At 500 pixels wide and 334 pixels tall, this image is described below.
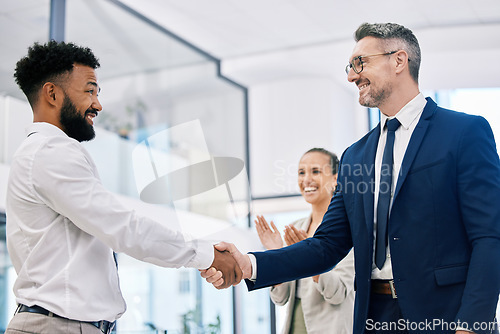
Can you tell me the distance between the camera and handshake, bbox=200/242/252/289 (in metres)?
2.10

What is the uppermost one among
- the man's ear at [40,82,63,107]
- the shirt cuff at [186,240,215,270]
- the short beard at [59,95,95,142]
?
the man's ear at [40,82,63,107]

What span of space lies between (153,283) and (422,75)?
3737 mm

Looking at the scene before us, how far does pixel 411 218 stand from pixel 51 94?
3.90 ft

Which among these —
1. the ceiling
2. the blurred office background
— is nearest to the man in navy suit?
the blurred office background

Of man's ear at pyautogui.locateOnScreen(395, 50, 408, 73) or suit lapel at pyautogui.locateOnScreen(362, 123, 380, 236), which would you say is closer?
suit lapel at pyautogui.locateOnScreen(362, 123, 380, 236)

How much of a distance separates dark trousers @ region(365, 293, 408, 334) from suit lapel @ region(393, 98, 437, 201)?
30 cm

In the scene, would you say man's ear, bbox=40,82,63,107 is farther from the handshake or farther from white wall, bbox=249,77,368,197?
white wall, bbox=249,77,368,197

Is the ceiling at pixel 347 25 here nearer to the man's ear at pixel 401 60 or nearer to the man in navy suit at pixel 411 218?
the man's ear at pixel 401 60

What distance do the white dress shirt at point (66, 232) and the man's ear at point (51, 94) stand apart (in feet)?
0.50

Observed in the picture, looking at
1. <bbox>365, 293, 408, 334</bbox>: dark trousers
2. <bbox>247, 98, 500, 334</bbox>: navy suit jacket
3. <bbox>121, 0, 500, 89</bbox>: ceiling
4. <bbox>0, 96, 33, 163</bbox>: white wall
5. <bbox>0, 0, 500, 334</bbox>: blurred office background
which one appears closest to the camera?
<bbox>247, 98, 500, 334</bbox>: navy suit jacket

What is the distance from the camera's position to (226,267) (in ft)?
7.02

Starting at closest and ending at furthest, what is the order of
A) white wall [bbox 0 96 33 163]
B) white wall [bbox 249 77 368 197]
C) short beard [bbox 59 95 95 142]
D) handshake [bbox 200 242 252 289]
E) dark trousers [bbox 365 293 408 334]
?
dark trousers [bbox 365 293 408 334] → short beard [bbox 59 95 95 142] → handshake [bbox 200 242 252 289] → white wall [bbox 0 96 33 163] → white wall [bbox 249 77 368 197]

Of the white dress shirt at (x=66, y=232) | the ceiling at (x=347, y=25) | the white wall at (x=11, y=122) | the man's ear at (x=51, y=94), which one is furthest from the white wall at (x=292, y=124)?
the white dress shirt at (x=66, y=232)

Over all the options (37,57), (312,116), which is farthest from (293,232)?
(312,116)
